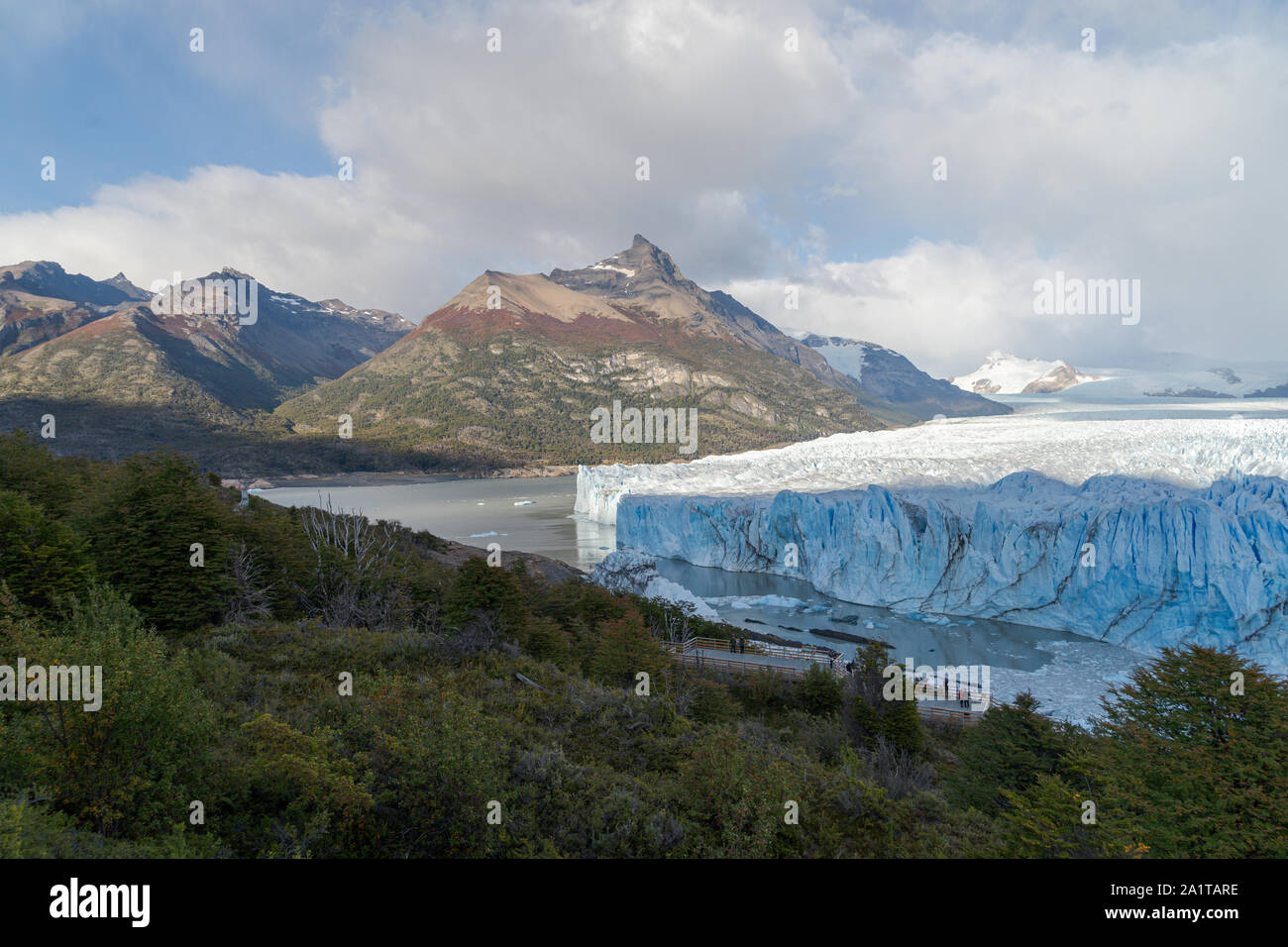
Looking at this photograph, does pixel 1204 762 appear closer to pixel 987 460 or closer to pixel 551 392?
pixel 987 460

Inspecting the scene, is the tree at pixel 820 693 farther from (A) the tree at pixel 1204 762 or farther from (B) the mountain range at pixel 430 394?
(B) the mountain range at pixel 430 394

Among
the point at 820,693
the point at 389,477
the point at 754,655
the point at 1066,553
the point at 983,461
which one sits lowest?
the point at 754,655

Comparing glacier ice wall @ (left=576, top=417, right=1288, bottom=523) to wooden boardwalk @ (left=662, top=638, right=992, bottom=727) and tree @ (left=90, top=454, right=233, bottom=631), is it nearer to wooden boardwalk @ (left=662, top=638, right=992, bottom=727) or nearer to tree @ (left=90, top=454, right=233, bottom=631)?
wooden boardwalk @ (left=662, top=638, right=992, bottom=727)

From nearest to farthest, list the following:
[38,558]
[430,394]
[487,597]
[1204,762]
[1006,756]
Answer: [1204,762] → [38,558] → [1006,756] → [487,597] → [430,394]

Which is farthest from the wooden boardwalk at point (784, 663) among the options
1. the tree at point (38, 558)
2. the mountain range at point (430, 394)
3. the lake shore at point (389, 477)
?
the mountain range at point (430, 394)

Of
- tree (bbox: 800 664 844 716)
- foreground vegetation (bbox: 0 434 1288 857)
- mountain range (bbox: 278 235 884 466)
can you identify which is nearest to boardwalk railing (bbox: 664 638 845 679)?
tree (bbox: 800 664 844 716)

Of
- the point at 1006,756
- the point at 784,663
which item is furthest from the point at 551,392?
the point at 1006,756
